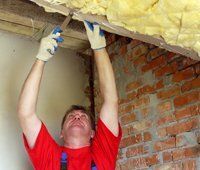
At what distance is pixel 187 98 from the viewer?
1.98 m

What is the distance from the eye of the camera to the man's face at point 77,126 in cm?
202

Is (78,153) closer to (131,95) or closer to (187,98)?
(131,95)

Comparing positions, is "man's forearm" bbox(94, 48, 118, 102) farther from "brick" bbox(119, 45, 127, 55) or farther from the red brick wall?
"brick" bbox(119, 45, 127, 55)

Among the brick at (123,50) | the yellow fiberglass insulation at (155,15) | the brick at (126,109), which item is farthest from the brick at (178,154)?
the brick at (123,50)

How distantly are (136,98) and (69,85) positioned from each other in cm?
54

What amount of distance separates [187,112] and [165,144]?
0.76 feet

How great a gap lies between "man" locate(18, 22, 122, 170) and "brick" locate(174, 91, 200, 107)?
1.19 ft

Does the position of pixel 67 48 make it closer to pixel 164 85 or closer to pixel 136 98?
pixel 136 98

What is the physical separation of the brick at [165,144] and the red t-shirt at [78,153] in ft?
0.84

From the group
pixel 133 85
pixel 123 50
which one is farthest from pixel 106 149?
pixel 123 50

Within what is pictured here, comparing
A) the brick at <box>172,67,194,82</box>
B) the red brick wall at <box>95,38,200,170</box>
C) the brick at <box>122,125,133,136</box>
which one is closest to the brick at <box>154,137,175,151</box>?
the red brick wall at <box>95,38,200,170</box>

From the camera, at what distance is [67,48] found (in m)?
2.59

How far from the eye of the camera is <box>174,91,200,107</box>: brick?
1.94 metres

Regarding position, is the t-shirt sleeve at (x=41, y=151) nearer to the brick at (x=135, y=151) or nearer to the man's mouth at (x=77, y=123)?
the man's mouth at (x=77, y=123)
